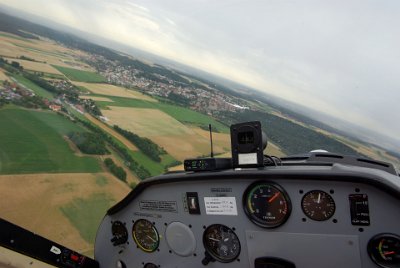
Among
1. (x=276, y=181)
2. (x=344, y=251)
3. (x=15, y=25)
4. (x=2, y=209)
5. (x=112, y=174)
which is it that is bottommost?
(x=2, y=209)

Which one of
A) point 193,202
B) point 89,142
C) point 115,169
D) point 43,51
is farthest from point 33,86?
point 193,202

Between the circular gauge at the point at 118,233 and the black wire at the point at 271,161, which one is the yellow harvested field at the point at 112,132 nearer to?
the circular gauge at the point at 118,233

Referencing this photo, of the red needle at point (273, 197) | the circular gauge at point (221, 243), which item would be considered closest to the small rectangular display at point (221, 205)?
the circular gauge at point (221, 243)

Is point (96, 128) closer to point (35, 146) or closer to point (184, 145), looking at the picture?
point (35, 146)

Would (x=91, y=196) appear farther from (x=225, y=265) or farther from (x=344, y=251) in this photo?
(x=344, y=251)

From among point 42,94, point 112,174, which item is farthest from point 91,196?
point 42,94

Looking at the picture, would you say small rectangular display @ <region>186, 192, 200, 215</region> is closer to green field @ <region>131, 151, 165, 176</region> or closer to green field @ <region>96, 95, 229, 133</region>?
green field @ <region>131, 151, 165, 176</region>

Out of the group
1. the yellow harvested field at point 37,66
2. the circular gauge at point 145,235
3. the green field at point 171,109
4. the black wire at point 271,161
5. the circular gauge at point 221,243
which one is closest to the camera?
the black wire at point 271,161
